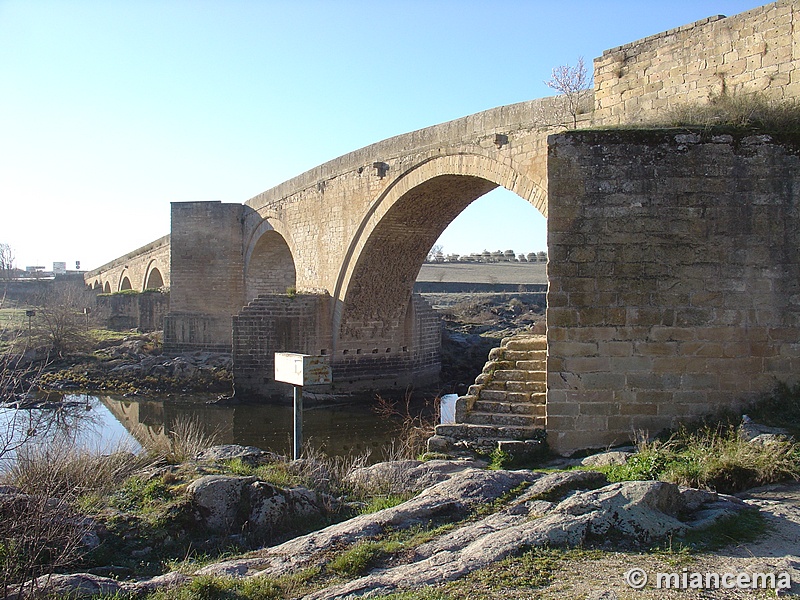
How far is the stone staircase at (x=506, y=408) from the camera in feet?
19.9

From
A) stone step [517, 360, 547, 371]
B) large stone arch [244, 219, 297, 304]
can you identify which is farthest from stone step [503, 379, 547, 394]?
large stone arch [244, 219, 297, 304]

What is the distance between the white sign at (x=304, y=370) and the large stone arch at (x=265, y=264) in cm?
1276

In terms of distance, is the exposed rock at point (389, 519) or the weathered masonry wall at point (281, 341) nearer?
the exposed rock at point (389, 519)

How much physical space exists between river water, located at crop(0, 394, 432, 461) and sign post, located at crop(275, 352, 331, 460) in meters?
4.29

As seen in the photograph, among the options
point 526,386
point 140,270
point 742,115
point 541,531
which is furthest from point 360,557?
point 140,270

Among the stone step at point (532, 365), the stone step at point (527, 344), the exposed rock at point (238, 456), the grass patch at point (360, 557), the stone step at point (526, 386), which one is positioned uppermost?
the stone step at point (527, 344)

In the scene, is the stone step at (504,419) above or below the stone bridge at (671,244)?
below

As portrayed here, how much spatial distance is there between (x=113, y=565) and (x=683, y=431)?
4.08 meters

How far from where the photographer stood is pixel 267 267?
19734 millimetres

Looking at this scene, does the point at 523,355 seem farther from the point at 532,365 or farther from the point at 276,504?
the point at 276,504

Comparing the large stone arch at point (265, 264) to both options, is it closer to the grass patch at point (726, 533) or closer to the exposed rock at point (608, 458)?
the exposed rock at point (608, 458)

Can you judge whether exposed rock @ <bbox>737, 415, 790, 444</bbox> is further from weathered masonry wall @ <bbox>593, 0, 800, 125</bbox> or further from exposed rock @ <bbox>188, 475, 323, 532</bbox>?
exposed rock @ <bbox>188, 475, 323, 532</bbox>

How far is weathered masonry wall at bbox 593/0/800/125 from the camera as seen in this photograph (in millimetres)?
6117

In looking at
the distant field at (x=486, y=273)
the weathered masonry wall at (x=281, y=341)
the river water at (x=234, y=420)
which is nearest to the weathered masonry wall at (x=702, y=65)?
the river water at (x=234, y=420)
